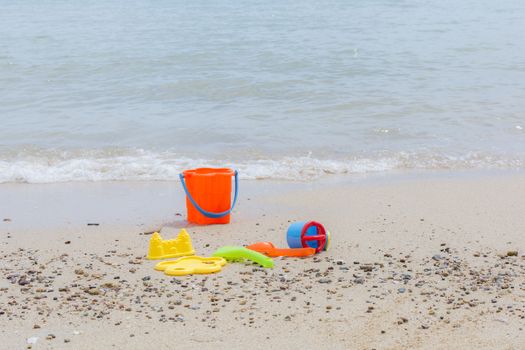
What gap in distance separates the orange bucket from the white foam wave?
1621 millimetres

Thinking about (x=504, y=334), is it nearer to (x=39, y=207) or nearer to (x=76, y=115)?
(x=39, y=207)

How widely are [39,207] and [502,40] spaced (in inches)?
535

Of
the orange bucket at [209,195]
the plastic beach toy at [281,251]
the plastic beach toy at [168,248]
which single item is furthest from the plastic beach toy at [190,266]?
the orange bucket at [209,195]

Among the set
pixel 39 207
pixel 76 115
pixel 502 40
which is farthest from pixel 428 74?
pixel 39 207

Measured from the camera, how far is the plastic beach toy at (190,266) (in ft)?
16.1

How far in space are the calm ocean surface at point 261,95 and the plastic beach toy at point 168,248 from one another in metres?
2.58

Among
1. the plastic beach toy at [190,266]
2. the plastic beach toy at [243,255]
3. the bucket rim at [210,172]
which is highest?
the bucket rim at [210,172]

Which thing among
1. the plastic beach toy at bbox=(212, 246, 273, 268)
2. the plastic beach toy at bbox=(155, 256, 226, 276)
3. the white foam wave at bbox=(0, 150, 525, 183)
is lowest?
the white foam wave at bbox=(0, 150, 525, 183)

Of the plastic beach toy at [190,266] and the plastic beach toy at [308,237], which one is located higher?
the plastic beach toy at [308,237]

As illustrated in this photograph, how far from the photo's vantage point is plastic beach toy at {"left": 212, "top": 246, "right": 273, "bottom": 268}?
504 cm

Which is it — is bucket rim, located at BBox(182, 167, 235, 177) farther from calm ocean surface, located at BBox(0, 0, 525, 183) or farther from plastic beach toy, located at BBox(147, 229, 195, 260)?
calm ocean surface, located at BBox(0, 0, 525, 183)

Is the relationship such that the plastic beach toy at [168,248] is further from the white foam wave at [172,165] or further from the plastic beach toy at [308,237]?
the white foam wave at [172,165]

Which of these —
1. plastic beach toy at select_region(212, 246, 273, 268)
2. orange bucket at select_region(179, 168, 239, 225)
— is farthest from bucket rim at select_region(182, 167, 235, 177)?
plastic beach toy at select_region(212, 246, 273, 268)

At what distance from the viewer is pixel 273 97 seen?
1217 centimetres
